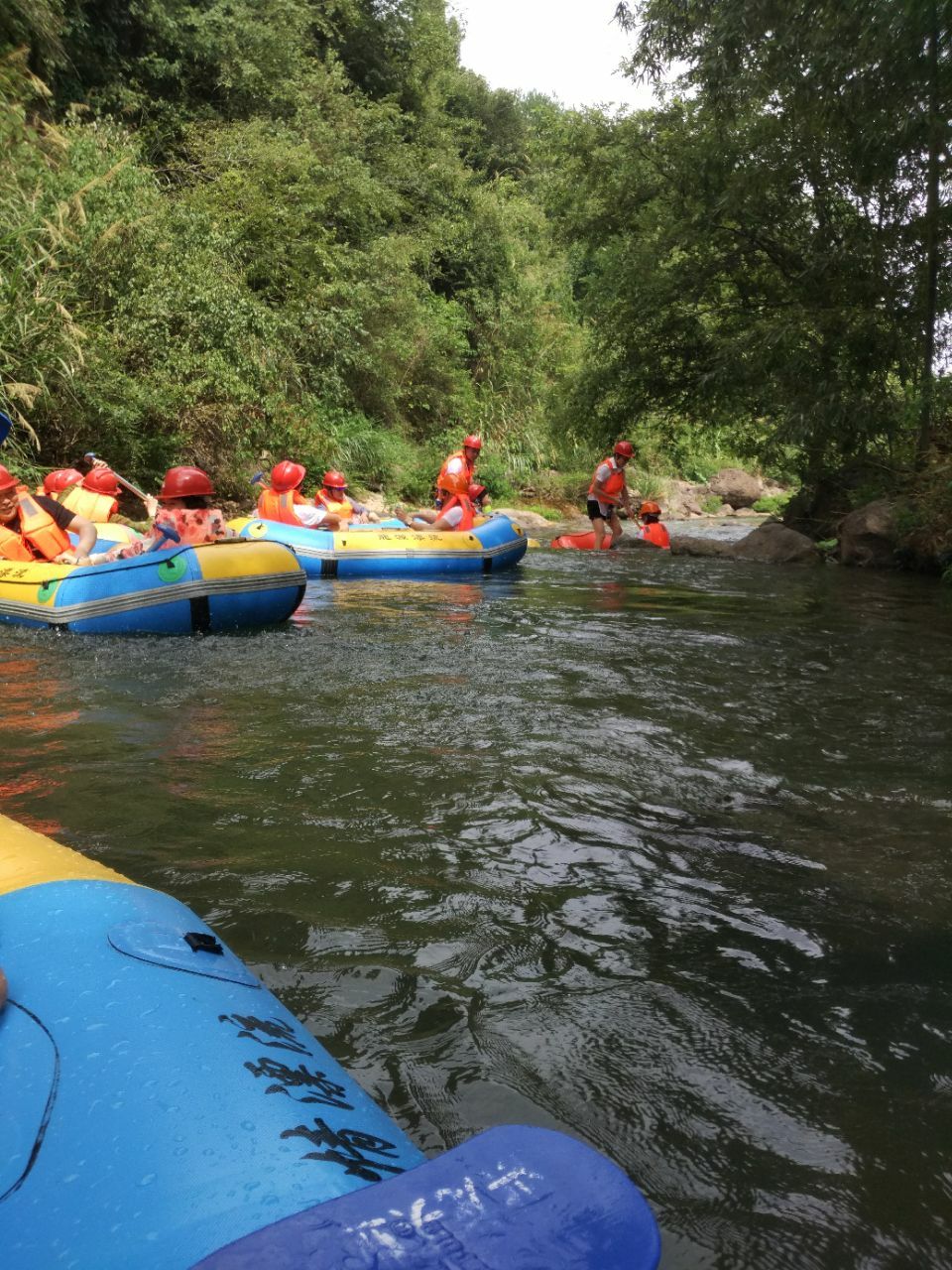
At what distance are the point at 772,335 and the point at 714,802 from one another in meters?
10.7

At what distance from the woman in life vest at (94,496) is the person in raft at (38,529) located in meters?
→ 1.48

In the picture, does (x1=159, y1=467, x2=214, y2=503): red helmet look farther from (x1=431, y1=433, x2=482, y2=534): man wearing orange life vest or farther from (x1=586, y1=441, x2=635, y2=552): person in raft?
(x1=586, y1=441, x2=635, y2=552): person in raft

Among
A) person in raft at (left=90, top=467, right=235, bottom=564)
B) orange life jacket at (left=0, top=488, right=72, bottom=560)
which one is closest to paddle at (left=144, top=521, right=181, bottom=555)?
person in raft at (left=90, top=467, right=235, bottom=564)

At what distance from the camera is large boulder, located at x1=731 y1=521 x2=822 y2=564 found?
13.9 m

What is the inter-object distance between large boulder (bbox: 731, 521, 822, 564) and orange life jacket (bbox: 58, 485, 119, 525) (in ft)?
26.8

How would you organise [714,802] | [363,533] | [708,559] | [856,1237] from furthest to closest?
[708,559] < [363,533] < [714,802] < [856,1237]

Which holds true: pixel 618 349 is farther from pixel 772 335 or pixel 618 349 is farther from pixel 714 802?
pixel 714 802

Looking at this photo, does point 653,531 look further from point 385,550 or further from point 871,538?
point 385,550

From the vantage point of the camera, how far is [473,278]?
29469 millimetres

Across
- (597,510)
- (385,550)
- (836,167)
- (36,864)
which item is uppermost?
(836,167)

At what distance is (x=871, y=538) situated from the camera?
1299 centimetres

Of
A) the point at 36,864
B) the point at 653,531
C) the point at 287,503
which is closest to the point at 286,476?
the point at 287,503

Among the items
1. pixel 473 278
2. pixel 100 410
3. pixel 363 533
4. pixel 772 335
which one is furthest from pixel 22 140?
pixel 473 278

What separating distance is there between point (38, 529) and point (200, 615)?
65.7 inches
